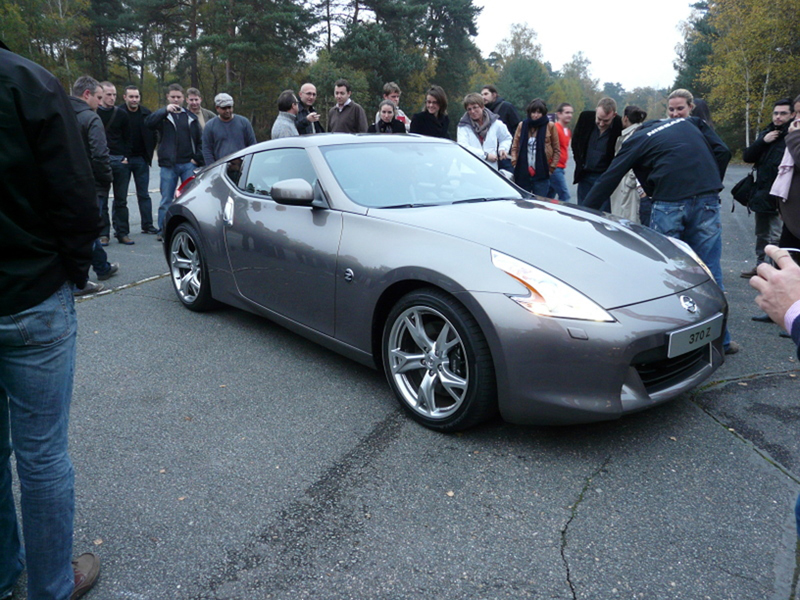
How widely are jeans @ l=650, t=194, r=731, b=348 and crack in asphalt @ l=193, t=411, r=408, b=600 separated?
115 inches

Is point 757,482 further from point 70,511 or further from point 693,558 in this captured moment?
point 70,511

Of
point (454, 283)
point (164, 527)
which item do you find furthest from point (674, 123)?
point (164, 527)

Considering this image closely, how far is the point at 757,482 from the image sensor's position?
290cm

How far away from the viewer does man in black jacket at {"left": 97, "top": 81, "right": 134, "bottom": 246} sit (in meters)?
8.45

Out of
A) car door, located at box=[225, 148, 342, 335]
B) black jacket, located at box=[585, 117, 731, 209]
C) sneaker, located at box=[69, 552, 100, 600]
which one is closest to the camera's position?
sneaker, located at box=[69, 552, 100, 600]

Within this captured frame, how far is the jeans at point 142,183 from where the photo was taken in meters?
9.03

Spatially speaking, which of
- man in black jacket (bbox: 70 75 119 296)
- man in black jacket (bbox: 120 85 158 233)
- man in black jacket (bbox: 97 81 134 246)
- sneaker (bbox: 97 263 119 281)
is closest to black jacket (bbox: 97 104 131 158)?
man in black jacket (bbox: 97 81 134 246)

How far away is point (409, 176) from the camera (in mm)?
4230

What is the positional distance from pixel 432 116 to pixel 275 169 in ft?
14.3

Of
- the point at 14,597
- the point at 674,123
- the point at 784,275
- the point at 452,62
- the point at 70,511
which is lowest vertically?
the point at 14,597

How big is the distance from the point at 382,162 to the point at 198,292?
6.56 ft

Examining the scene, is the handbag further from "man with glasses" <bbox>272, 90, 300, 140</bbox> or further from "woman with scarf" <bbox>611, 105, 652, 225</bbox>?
"man with glasses" <bbox>272, 90, 300, 140</bbox>

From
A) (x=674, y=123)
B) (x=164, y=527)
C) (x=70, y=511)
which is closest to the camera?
(x=70, y=511)

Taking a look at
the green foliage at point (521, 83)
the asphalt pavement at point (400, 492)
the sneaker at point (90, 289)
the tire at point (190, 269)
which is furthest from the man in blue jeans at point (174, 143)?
the green foliage at point (521, 83)
